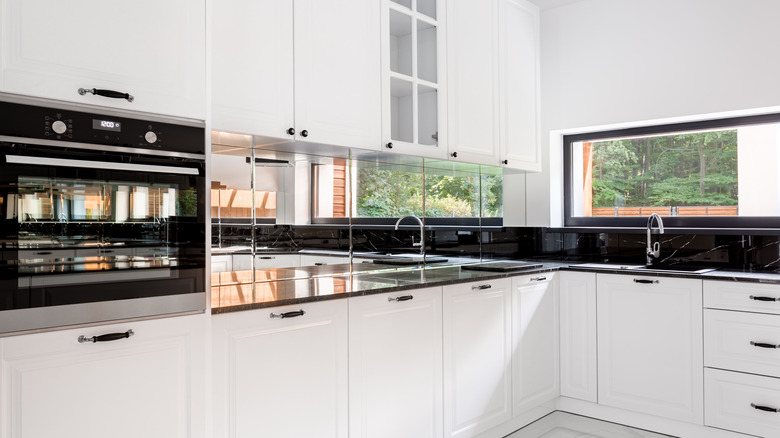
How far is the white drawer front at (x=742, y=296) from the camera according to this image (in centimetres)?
293

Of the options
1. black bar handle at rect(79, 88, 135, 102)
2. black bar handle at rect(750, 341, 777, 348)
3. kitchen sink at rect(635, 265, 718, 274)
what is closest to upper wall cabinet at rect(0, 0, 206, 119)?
black bar handle at rect(79, 88, 135, 102)

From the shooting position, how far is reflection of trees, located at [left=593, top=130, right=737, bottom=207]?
12.3 feet

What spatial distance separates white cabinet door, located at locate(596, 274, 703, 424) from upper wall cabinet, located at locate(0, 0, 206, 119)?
2642mm

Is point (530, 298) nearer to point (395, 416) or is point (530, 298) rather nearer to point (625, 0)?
point (395, 416)

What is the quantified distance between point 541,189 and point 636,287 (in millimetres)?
1127

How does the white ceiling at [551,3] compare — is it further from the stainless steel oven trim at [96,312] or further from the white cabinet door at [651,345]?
the stainless steel oven trim at [96,312]

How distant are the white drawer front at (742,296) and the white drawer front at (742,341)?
1.2 inches

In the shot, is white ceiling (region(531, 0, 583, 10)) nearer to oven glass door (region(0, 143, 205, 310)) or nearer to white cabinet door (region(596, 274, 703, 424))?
white cabinet door (region(596, 274, 703, 424))

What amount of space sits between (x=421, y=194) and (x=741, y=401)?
203 cm

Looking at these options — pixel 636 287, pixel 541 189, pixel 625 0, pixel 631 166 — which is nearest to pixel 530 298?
pixel 636 287

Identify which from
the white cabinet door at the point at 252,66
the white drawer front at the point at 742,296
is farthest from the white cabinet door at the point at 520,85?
the white cabinet door at the point at 252,66

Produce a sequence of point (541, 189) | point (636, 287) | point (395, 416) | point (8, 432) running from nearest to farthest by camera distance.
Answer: point (8, 432) < point (395, 416) < point (636, 287) < point (541, 189)

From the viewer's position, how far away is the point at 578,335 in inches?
Result: 142

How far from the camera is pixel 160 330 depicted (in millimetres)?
1744
